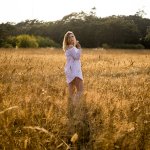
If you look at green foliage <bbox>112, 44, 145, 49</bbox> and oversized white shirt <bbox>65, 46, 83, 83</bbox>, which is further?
green foliage <bbox>112, 44, 145, 49</bbox>

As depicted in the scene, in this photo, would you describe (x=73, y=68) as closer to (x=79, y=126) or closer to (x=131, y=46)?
(x=79, y=126)

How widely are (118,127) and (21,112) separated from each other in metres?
1.04

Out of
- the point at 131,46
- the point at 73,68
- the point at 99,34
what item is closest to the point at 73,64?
the point at 73,68

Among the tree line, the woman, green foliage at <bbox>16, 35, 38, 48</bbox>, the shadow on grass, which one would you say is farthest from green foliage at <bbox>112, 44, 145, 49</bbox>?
the shadow on grass

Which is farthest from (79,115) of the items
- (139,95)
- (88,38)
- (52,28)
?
(52,28)

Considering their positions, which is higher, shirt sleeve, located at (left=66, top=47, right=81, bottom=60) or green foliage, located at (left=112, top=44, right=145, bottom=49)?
shirt sleeve, located at (left=66, top=47, right=81, bottom=60)

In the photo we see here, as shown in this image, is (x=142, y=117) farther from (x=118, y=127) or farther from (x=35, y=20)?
(x=35, y=20)

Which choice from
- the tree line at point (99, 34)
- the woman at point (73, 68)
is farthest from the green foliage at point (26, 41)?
the woman at point (73, 68)

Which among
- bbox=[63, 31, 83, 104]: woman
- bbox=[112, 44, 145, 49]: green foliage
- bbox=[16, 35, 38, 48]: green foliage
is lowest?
bbox=[112, 44, 145, 49]: green foliage

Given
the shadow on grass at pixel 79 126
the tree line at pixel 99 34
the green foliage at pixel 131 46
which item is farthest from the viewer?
Result: the tree line at pixel 99 34

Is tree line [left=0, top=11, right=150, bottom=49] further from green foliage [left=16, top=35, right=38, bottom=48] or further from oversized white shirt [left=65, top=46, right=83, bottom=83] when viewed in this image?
oversized white shirt [left=65, top=46, right=83, bottom=83]

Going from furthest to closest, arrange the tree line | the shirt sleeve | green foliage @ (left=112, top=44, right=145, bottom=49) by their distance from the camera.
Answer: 1. the tree line
2. green foliage @ (left=112, top=44, right=145, bottom=49)
3. the shirt sleeve

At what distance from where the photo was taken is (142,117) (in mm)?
3928

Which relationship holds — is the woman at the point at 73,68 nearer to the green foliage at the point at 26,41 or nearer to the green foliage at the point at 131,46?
the green foliage at the point at 26,41
